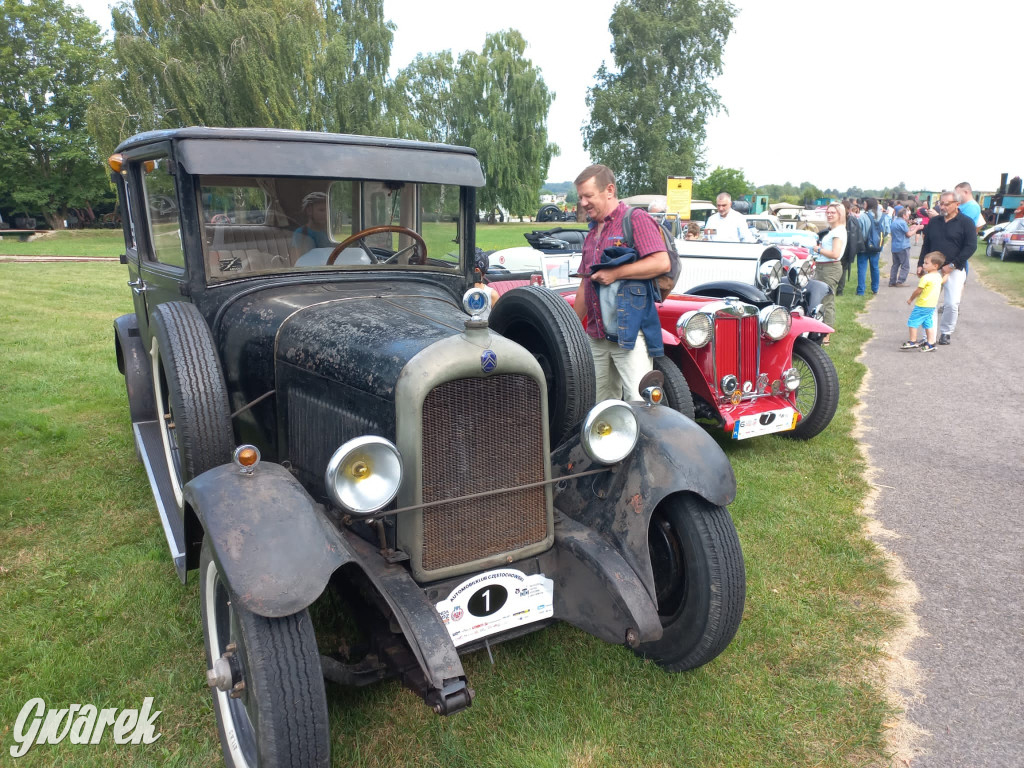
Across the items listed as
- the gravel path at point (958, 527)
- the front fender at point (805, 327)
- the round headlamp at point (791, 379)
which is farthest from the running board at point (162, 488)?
the front fender at point (805, 327)

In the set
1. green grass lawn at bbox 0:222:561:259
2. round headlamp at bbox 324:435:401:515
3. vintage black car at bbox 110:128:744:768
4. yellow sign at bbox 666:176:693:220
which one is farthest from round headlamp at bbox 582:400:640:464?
green grass lawn at bbox 0:222:561:259

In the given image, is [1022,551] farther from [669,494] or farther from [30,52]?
[30,52]

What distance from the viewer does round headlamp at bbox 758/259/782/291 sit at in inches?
289

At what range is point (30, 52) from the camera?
34.1 metres

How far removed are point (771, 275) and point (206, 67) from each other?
17661 millimetres

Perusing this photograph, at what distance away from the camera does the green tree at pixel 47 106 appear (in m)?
33.3

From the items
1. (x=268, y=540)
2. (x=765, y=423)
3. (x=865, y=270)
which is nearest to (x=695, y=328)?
(x=765, y=423)

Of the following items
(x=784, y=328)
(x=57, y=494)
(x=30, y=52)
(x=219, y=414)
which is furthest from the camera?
(x=30, y=52)

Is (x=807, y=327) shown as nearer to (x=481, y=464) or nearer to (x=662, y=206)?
(x=481, y=464)

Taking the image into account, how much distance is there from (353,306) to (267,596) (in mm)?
1361

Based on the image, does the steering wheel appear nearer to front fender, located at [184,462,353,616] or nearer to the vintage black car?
the vintage black car

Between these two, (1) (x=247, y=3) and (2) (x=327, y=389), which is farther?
(1) (x=247, y=3)

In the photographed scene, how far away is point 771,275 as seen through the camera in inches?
289

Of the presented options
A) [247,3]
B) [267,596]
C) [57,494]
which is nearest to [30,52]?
[247,3]
